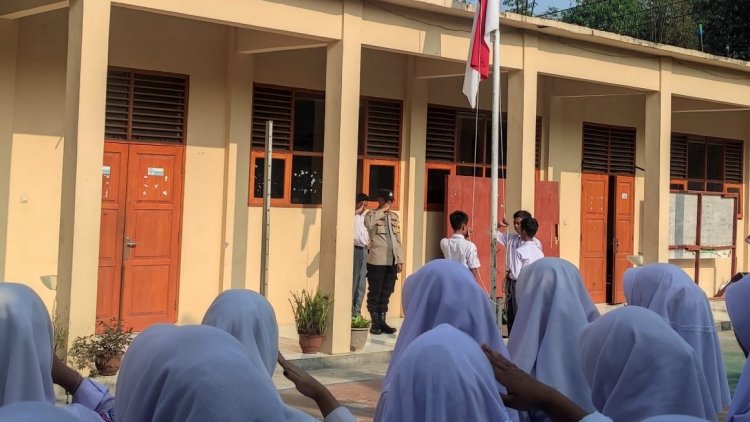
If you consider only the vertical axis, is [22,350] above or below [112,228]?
below

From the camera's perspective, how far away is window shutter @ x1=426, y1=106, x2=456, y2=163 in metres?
12.5

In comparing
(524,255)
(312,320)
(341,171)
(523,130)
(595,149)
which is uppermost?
(595,149)

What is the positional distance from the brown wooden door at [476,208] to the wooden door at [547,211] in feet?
2.08

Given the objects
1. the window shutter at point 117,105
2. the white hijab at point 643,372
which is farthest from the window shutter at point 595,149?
the white hijab at point 643,372

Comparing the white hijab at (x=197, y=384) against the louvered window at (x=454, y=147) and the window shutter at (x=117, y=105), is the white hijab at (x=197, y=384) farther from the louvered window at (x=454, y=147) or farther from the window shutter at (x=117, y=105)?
the louvered window at (x=454, y=147)

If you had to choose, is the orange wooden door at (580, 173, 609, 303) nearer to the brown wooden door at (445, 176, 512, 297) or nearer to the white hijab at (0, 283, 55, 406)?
the brown wooden door at (445, 176, 512, 297)

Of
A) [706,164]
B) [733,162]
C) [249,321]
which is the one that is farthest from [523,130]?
[249,321]

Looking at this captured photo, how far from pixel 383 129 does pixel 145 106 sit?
320 cm

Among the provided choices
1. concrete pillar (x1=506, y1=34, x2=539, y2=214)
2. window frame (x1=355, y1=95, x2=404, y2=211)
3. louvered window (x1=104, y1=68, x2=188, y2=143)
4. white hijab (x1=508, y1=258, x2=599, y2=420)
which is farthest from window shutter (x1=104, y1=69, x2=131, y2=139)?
white hijab (x1=508, y1=258, x2=599, y2=420)

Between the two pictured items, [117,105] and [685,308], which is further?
[117,105]

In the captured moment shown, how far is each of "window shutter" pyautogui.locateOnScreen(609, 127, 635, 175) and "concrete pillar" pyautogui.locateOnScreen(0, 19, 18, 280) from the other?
29.5 ft

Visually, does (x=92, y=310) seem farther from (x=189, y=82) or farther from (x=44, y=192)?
(x=189, y=82)

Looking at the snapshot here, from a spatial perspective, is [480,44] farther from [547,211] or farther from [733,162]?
[733,162]

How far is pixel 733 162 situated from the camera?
16453 mm
